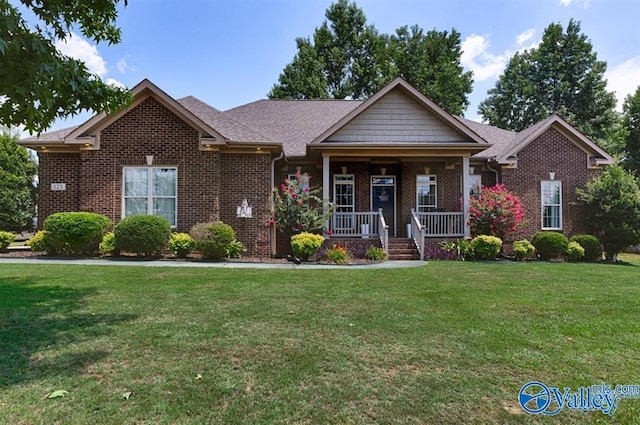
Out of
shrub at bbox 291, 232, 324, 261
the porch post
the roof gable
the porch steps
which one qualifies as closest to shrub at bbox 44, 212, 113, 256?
shrub at bbox 291, 232, 324, 261

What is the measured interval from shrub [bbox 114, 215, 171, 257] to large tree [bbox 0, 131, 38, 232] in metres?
13.5

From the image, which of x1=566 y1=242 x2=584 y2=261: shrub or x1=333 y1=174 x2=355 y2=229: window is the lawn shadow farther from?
x1=566 y1=242 x2=584 y2=261: shrub

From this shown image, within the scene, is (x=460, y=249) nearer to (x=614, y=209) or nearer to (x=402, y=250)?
(x=402, y=250)

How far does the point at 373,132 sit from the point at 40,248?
11.6 m

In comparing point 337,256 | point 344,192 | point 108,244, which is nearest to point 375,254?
point 337,256

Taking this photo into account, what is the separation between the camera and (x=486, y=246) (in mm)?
Answer: 12688

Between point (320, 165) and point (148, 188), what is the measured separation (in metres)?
6.42

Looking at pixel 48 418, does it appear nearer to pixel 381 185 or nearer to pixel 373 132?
pixel 373 132

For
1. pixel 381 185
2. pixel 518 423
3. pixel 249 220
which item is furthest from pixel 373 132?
pixel 518 423

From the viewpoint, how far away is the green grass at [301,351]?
2.73 metres

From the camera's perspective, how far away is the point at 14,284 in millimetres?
6914

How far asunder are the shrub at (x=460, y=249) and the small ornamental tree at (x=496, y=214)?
1.01m

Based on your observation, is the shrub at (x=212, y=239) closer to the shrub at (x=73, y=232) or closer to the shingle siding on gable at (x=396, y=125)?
the shrub at (x=73, y=232)

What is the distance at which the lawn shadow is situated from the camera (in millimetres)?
3340
